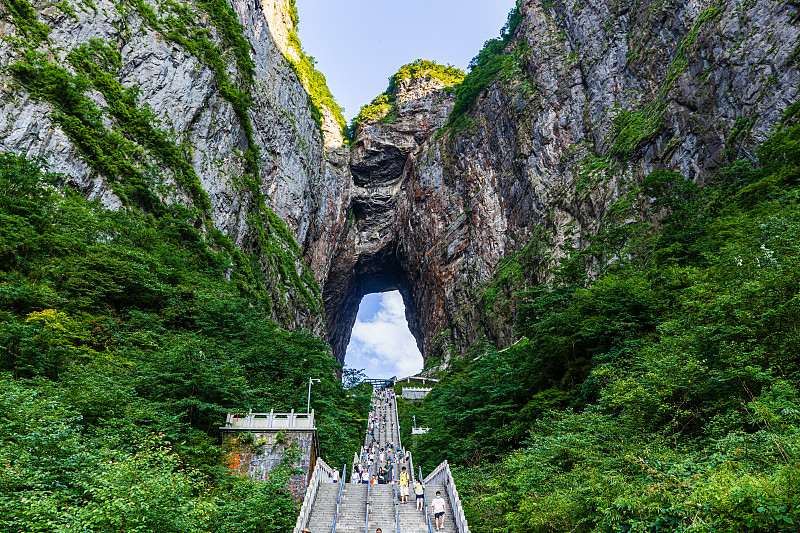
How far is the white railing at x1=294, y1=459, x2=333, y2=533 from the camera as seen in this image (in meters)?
11.3

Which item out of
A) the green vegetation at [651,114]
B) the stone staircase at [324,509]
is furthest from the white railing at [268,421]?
the green vegetation at [651,114]

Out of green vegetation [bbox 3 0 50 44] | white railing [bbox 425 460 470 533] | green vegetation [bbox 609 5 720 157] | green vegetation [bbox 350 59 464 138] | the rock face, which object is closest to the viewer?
white railing [bbox 425 460 470 533]

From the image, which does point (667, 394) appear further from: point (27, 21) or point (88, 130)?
point (27, 21)

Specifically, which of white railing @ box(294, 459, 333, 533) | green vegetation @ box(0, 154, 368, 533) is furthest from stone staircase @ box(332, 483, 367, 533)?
green vegetation @ box(0, 154, 368, 533)

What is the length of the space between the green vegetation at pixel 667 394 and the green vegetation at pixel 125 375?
22.1 ft

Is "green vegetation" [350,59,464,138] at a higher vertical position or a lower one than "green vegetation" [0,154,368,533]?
higher

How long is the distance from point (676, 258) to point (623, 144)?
17.3 m

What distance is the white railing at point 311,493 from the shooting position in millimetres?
11309

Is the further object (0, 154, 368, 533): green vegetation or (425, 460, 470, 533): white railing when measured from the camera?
(425, 460, 470, 533): white railing

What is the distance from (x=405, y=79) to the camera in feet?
231

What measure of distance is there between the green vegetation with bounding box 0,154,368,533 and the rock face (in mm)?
5975

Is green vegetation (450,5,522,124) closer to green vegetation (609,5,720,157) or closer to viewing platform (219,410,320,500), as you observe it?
green vegetation (609,5,720,157)

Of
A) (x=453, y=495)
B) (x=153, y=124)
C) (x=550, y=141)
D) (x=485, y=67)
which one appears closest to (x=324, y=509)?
(x=453, y=495)

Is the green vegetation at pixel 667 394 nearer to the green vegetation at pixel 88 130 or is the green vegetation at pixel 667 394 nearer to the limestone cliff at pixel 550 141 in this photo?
the limestone cliff at pixel 550 141
